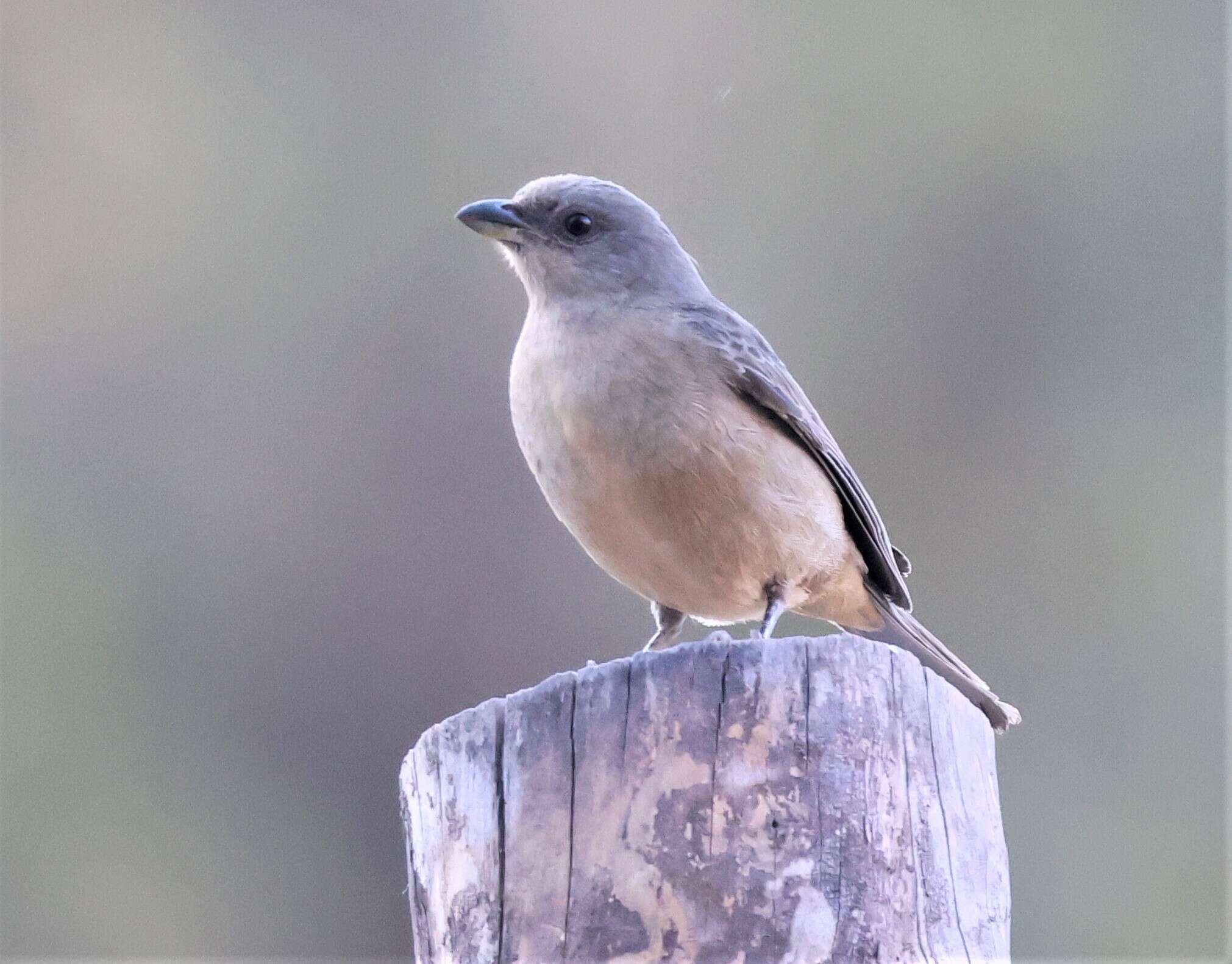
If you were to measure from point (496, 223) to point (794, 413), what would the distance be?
1.24m

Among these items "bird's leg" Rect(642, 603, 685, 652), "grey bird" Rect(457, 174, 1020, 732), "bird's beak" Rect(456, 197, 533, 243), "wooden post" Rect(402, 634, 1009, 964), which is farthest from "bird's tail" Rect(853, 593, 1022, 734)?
"bird's beak" Rect(456, 197, 533, 243)

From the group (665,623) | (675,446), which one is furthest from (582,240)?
(665,623)

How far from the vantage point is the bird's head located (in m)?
5.71

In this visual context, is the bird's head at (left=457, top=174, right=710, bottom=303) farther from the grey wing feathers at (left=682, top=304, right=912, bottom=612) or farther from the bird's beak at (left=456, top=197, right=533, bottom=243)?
the grey wing feathers at (left=682, top=304, right=912, bottom=612)

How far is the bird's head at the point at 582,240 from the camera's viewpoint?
5.71 metres

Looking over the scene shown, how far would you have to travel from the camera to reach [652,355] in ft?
17.0

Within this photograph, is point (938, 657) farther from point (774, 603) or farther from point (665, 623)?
point (665, 623)

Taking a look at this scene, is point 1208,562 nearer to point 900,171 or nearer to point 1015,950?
point 1015,950

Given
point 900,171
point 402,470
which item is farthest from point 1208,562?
point 402,470

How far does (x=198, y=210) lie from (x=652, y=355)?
11.5m

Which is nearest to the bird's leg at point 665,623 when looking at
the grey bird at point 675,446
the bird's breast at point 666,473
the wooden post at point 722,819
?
the grey bird at point 675,446

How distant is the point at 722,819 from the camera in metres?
3.49

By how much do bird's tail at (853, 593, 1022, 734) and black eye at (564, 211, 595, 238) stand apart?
153 cm

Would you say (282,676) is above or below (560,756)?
above
